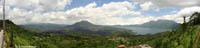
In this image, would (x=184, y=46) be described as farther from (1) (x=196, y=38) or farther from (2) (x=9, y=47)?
(2) (x=9, y=47)

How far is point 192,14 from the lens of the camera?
17625 cm

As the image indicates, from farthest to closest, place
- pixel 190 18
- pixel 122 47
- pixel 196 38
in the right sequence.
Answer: pixel 190 18
pixel 196 38
pixel 122 47

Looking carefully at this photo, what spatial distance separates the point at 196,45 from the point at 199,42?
249cm

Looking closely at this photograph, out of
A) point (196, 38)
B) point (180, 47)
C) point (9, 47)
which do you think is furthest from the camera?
point (180, 47)

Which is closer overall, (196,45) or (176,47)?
(196,45)

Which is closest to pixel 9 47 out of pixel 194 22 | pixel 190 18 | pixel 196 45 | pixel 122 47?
pixel 122 47

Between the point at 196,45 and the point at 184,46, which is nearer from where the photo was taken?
the point at 196,45

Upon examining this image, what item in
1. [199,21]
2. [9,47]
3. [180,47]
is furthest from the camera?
[199,21]

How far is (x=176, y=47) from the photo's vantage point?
13662 cm

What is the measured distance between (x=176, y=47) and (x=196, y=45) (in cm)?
3313

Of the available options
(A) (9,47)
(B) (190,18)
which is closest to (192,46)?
(B) (190,18)

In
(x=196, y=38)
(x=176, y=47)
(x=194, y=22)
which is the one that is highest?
(x=194, y=22)

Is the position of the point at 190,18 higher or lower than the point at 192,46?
higher

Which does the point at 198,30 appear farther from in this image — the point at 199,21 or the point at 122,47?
the point at 122,47
